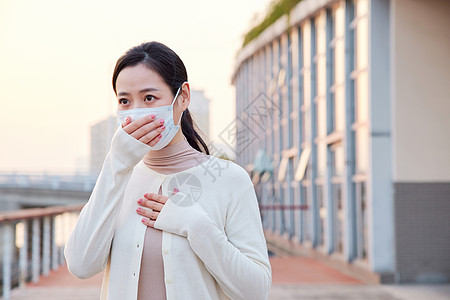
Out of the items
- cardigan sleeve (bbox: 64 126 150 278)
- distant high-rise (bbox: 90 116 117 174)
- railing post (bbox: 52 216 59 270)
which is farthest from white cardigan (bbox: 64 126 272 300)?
railing post (bbox: 52 216 59 270)

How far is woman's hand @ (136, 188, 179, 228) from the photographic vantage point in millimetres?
1877

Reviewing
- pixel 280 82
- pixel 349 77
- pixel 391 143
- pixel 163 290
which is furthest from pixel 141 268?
pixel 280 82

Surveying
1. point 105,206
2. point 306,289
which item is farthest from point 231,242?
point 306,289

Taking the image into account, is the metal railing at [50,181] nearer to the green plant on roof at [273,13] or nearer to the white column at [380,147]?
the green plant on roof at [273,13]

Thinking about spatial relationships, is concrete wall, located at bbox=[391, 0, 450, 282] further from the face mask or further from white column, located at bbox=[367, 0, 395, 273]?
the face mask

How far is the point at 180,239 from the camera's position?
6.07 feet

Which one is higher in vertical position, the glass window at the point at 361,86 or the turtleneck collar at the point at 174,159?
the glass window at the point at 361,86

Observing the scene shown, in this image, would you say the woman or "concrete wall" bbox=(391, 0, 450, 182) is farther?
"concrete wall" bbox=(391, 0, 450, 182)

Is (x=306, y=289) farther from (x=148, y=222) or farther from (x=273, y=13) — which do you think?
(x=273, y=13)

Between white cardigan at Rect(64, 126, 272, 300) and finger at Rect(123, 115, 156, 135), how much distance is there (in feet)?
0.06

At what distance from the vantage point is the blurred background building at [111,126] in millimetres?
2426

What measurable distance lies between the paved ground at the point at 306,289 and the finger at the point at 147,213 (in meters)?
4.96

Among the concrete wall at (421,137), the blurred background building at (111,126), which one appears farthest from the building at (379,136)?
the blurred background building at (111,126)

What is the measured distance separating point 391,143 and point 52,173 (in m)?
24.9
